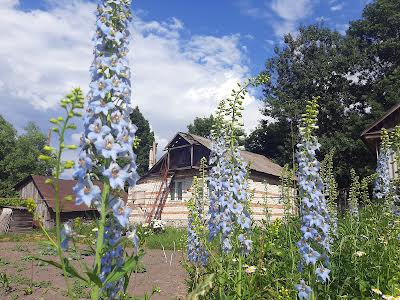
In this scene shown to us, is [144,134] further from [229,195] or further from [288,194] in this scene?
[229,195]

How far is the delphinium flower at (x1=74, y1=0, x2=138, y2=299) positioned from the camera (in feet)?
6.77

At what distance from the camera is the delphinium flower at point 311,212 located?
3.42 m

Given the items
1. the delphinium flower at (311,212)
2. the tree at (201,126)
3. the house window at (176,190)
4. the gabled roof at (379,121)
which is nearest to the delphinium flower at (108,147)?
the delphinium flower at (311,212)

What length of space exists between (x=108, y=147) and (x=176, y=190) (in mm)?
23665

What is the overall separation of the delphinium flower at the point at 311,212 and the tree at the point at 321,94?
92.1ft

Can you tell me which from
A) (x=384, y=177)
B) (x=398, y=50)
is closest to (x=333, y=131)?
(x=398, y=50)

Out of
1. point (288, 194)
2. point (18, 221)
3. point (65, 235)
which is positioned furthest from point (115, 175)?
point (18, 221)

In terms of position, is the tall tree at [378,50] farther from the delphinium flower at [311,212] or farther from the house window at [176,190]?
the delphinium flower at [311,212]

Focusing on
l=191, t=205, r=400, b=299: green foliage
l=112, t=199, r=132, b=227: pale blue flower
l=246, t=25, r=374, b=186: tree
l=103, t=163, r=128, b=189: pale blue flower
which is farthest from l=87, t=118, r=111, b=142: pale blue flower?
l=246, t=25, r=374, b=186: tree

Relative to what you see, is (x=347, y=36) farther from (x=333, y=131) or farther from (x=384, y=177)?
(x=384, y=177)

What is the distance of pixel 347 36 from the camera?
117 ft

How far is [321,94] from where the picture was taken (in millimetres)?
34906

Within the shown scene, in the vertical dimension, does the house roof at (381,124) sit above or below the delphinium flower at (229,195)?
above

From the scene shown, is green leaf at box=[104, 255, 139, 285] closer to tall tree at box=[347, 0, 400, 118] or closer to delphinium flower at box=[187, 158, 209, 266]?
delphinium flower at box=[187, 158, 209, 266]
